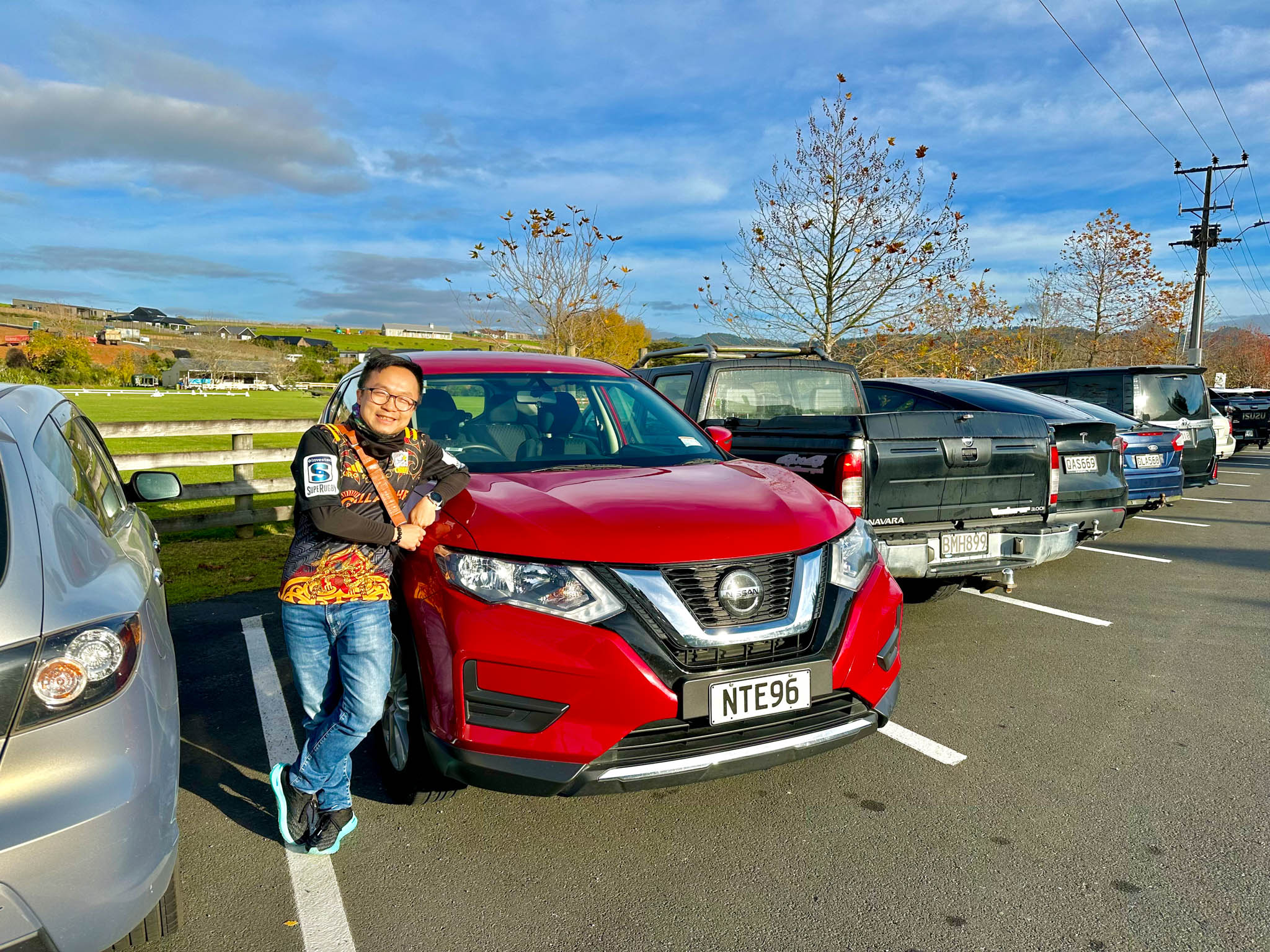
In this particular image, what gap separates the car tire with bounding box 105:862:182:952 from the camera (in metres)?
2.19

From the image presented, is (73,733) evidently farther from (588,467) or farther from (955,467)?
(955,467)

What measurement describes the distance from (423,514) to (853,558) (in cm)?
151

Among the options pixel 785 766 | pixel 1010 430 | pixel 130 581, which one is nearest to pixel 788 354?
pixel 1010 430

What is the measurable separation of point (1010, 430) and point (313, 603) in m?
4.31

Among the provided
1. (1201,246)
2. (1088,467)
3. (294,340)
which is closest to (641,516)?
(1088,467)

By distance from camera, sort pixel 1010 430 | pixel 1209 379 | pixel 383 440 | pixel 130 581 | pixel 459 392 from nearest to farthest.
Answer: pixel 130 581 → pixel 383 440 → pixel 459 392 → pixel 1010 430 → pixel 1209 379

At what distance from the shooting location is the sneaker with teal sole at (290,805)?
2.71 metres

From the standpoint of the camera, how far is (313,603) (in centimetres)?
251

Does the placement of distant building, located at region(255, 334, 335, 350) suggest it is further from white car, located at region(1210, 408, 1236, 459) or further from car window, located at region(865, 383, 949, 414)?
car window, located at region(865, 383, 949, 414)

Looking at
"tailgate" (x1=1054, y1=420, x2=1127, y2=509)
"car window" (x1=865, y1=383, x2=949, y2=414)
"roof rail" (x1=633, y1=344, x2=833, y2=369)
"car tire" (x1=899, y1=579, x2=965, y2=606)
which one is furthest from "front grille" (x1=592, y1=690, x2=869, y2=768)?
"car window" (x1=865, y1=383, x2=949, y2=414)

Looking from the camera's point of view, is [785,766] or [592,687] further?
[785,766]

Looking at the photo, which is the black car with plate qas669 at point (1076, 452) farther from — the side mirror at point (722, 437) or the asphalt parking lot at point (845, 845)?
the side mirror at point (722, 437)

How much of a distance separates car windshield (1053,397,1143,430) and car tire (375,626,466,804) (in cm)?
751

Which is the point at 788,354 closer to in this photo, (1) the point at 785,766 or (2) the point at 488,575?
(1) the point at 785,766
